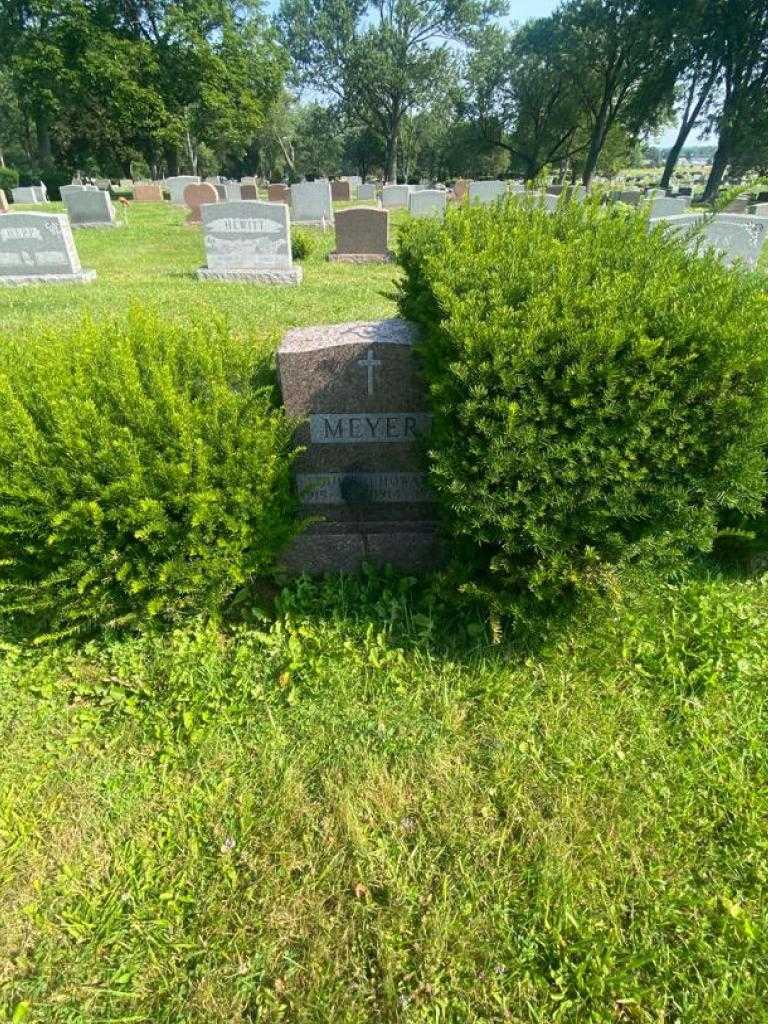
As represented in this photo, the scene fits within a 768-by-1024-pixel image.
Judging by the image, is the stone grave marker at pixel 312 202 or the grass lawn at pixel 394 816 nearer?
the grass lawn at pixel 394 816

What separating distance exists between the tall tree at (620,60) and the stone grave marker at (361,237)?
31.6 m

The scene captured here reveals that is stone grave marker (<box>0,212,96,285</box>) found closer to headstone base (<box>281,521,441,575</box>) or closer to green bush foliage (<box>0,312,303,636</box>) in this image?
green bush foliage (<box>0,312,303,636</box>)

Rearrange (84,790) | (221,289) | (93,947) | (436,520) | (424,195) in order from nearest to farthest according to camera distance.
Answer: (93,947) → (84,790) → (436,520) → (221,289) → (424,195)

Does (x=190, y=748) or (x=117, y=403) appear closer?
(x=190, y=748)

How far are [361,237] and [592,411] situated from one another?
11.6 meters

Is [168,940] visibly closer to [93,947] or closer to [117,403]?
[93,947]

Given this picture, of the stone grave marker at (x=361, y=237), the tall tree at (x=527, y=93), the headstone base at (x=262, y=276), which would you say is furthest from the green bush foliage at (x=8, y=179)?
the tall tree at (x=527, y=93)

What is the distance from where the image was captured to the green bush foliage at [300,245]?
11930 millimetres

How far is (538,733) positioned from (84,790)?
1.82m

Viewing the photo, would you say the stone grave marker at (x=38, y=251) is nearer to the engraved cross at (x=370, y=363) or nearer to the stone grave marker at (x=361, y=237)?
the stone grave marker at (x=361, y=237)

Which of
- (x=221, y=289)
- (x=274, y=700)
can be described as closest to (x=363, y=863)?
(x=274, y=700)

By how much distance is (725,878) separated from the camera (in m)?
1.85

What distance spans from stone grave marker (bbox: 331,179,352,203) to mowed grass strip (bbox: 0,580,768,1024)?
28286 mm

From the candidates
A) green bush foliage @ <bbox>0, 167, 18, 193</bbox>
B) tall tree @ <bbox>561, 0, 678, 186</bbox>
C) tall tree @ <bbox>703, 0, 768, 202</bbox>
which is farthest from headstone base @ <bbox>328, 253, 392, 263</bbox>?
tall tree @ <bbox>561, 0, 678, 186</bbox>
